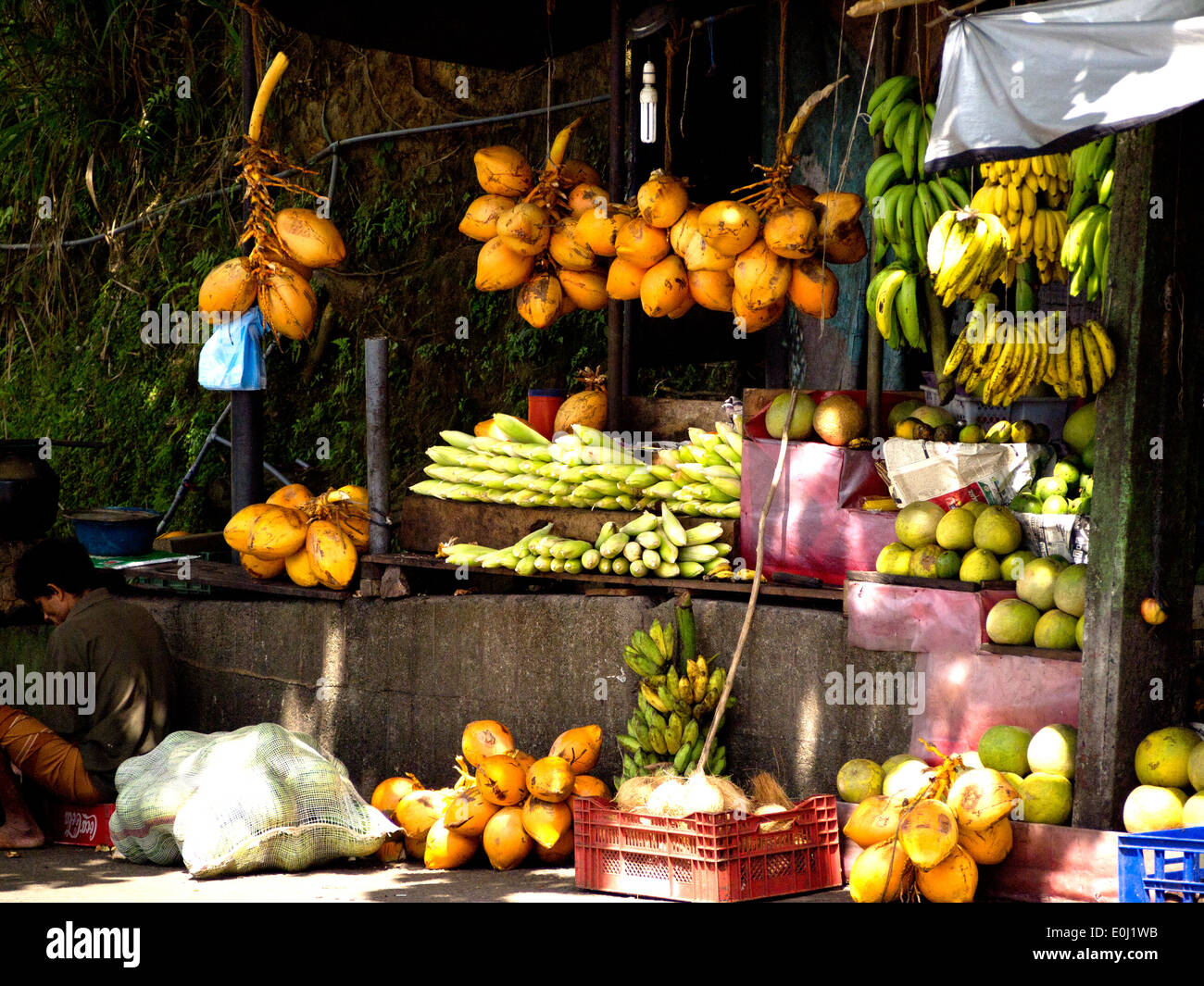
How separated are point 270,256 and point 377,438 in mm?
1183

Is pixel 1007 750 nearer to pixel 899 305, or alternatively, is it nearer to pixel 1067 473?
pixel 1067 473

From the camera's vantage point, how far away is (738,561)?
6430 mm

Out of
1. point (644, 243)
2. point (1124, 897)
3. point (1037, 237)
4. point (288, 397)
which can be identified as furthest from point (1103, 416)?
point (288, 397)

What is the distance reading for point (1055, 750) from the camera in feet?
17.0

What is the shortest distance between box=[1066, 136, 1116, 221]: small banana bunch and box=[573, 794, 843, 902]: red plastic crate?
2.32 m

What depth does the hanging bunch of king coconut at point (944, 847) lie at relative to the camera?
15.9 feet

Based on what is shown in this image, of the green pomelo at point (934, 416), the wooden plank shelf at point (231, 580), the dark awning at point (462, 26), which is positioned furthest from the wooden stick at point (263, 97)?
the green pomelo at point (934, 416)

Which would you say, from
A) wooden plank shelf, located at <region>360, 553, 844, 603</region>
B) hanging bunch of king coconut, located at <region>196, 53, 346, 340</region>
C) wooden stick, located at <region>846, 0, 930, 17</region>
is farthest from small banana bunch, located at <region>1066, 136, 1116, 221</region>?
hanging bunch of king coconut, located at <region>196, 53, 346, 340</region>

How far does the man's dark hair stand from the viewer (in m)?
6.54

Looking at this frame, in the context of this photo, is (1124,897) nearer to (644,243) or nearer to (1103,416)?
(1103,416)

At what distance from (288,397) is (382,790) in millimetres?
5439

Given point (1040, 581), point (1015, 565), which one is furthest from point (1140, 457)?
point (1015, 565)

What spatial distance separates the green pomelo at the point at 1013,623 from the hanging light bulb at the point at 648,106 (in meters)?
2.90

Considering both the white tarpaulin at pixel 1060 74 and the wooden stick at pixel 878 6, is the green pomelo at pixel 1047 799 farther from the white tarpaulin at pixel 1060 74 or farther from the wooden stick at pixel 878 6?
the wooden stick at pixel 878 6
